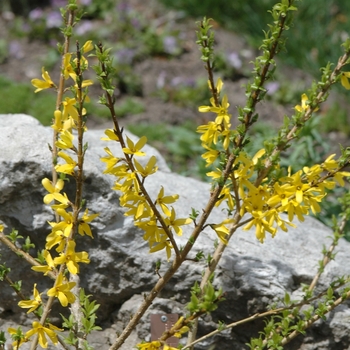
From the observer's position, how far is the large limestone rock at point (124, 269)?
8.60ft

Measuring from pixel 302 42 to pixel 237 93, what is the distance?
84 centimetres

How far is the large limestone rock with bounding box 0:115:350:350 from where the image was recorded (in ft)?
8.60

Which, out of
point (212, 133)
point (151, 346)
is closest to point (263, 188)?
point (212, 133)

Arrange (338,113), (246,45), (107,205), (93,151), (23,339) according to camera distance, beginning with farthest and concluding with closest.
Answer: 1. (246,45)
2. (338,113)
3. (93,151)
4. (107,205)
5. (23,339)

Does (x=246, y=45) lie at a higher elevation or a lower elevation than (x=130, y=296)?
higher

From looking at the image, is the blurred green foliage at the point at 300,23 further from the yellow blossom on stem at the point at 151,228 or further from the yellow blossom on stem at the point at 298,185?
the yellow blossom on stem at the point at 151,228

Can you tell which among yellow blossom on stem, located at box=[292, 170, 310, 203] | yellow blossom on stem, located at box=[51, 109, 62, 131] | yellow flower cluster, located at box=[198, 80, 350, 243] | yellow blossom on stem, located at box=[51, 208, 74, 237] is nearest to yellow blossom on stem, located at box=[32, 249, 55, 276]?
yellow blossom on stem, located at box=[51, 208, 74, 237]

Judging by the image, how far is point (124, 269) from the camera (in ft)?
8.85

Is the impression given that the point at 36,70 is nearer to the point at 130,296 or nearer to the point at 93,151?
the point at 93,151

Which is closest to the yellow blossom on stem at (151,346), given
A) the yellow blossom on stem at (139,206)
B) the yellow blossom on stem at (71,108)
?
the yellow blossom on stem at (139,206)

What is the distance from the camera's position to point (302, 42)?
6.07 meters

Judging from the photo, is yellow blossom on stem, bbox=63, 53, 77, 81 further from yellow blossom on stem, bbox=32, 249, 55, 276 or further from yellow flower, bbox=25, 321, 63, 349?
yellow flower, bbox=25, 321, 63, 349

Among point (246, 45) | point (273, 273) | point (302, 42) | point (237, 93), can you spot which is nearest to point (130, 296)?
point (273, 273)

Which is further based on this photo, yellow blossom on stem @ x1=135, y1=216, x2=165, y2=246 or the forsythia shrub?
yellow blossom on stem @ x1=135, y1=216, x2=165, y2=246
